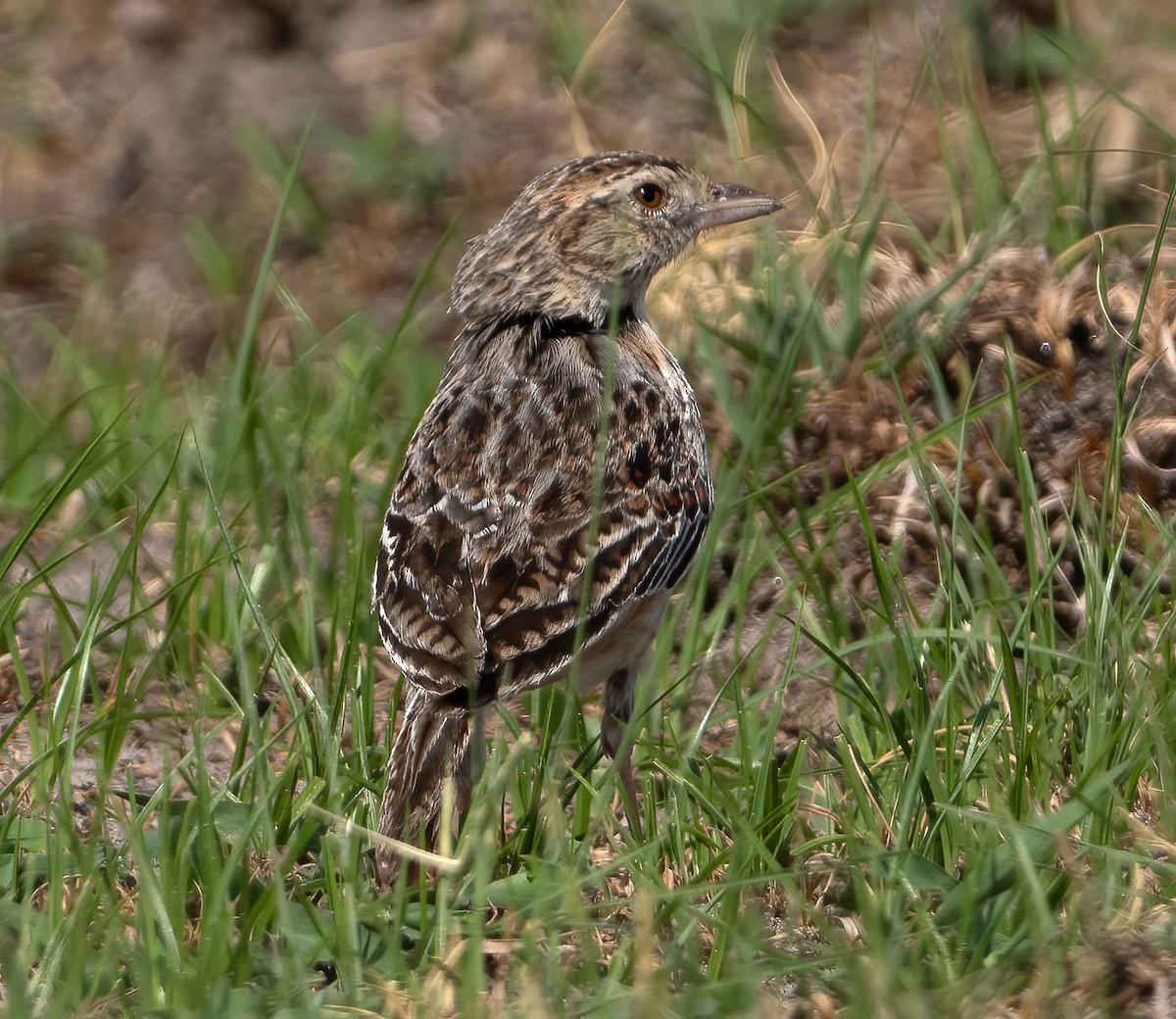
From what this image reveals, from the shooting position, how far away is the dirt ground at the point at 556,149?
6.29m

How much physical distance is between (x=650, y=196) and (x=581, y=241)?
327 mm

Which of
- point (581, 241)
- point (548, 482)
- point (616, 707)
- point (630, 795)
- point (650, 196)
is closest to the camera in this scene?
point (630, 795)

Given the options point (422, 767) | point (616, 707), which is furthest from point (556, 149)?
point (422, 767)

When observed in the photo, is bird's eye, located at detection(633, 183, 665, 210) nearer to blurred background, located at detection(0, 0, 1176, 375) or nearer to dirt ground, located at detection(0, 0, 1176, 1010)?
dirt ground, located at detection(0, 0, 1176, 1010)

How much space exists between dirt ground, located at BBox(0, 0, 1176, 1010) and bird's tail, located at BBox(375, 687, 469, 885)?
1882mm

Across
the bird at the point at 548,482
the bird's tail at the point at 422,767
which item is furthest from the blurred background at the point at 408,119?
the bird's tail at the point at 422,767

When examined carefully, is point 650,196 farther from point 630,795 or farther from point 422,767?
point 422,767

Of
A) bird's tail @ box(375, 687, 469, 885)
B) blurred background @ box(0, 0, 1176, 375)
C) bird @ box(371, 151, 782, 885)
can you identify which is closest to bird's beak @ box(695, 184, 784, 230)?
bird @ box(371, 151, 782, 885)

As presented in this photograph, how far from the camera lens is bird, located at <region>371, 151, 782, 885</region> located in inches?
167

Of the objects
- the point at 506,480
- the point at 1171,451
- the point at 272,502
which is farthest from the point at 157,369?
the point at 1171,451

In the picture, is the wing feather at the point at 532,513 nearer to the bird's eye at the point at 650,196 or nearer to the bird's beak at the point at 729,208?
the bird's eye at the point at 650,196

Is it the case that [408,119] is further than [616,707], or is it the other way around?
[408,119]

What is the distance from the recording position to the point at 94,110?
10.9 metres

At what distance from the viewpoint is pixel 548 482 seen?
467 centimetres
